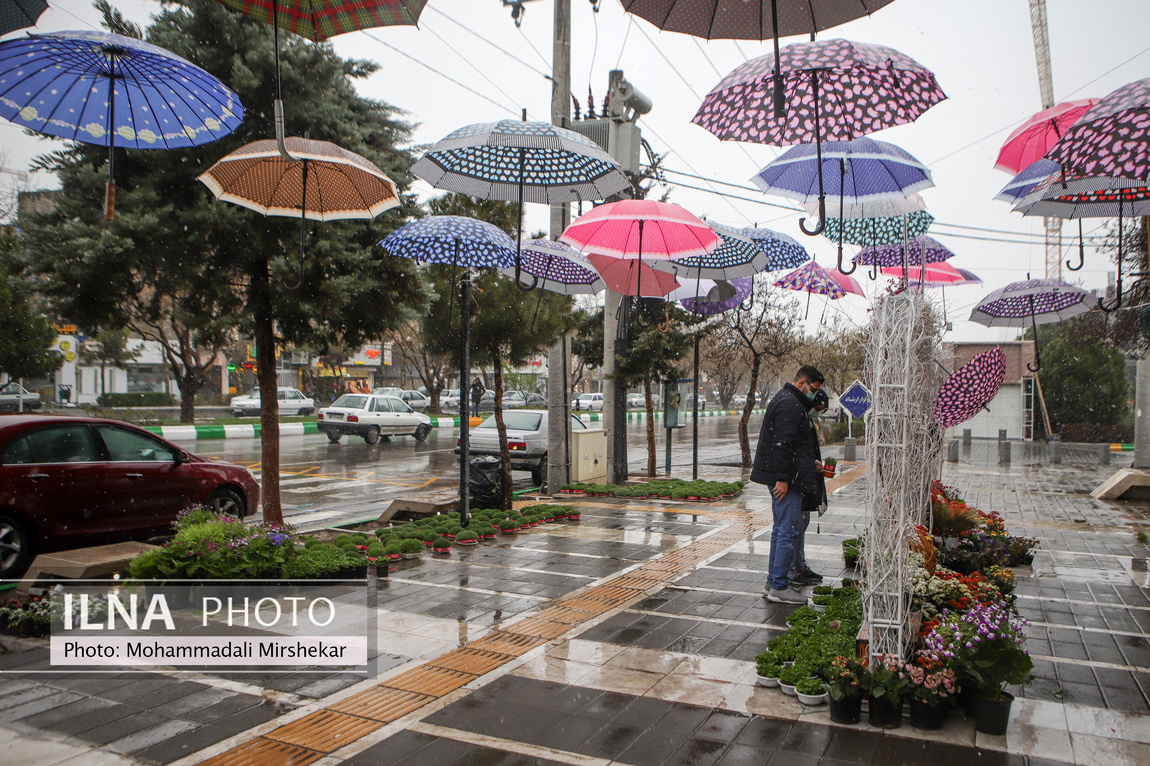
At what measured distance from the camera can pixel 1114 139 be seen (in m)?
4.61

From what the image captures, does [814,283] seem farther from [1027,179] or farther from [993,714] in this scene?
[993,714]

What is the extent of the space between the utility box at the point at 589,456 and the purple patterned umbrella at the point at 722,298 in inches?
122

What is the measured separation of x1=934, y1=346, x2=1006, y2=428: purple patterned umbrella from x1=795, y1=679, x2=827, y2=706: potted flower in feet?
11.2

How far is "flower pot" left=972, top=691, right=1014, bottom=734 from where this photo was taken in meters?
3.71

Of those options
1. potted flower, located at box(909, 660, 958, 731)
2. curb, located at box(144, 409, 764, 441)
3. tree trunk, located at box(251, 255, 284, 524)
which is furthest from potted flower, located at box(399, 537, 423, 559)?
curb, located at box(144, 409, 764, 441)

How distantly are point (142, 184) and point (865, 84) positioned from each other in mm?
6745

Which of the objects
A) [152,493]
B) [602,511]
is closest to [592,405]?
[602,511]

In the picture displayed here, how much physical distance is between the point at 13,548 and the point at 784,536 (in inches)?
264

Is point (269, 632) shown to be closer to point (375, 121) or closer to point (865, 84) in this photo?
point (865, 84)

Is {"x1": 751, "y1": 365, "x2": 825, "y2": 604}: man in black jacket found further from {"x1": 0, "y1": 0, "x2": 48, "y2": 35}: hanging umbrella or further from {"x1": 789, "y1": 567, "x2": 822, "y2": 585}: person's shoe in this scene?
{"x1": 0, "y1": 0, "x2": 48, "y2": 35}: hanging umbrella

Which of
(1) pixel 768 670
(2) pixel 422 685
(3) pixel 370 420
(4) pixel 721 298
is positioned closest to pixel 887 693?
(1) pixel 768 670

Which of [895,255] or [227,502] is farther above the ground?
[895,255]

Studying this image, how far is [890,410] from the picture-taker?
402 centimetres

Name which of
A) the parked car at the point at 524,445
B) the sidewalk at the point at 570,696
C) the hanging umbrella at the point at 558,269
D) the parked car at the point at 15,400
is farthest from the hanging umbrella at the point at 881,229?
the parked car at the point at 15,400
